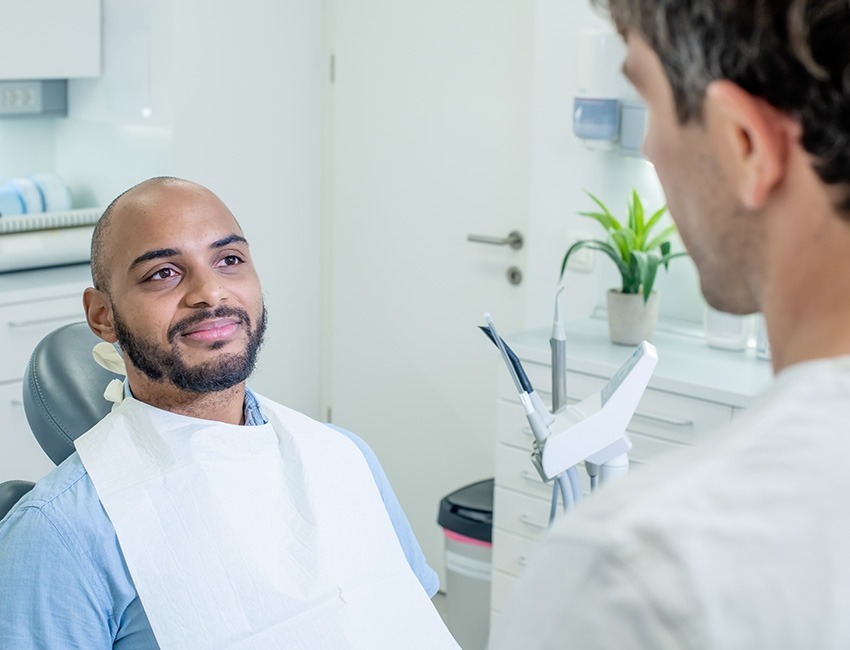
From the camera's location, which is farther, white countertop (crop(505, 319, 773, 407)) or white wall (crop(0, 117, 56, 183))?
white wall (crop(0, 117, 56, 183))

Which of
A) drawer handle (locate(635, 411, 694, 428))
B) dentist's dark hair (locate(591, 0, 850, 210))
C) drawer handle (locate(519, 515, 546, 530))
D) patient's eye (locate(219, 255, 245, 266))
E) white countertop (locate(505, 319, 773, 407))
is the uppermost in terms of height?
dentist's dark hair (locate(591, 0, 850, 210))

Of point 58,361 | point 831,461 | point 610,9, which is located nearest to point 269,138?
point 58,361

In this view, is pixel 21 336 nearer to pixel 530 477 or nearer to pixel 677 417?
pixel 530 477

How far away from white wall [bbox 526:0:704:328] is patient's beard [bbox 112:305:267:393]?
59.8 inches

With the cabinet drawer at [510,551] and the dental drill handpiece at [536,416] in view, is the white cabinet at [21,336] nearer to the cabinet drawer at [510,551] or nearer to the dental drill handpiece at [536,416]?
the cabinet drawer at [510,551]

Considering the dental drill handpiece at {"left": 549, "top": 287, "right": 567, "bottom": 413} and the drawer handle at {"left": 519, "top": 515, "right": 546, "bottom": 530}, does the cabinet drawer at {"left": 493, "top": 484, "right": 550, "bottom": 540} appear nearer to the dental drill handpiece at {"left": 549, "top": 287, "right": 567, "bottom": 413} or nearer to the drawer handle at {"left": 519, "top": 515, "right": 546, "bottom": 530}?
the drawer handle at {"left": 519, "top": 515, "right": 546, "bottom": 530}

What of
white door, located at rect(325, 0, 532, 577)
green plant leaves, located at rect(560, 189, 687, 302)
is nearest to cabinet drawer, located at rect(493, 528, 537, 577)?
white door, located at rect(325, 0, 532, 577)

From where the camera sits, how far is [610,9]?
0.73 m

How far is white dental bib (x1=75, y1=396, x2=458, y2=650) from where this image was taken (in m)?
1.49

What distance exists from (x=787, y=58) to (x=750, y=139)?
0.15ft

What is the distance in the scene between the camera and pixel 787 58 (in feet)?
2.06

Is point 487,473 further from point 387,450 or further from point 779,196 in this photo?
point 779,196

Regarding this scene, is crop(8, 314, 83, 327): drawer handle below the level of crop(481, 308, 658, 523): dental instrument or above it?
below

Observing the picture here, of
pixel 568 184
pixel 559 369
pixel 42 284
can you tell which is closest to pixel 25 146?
pixel 42 284
